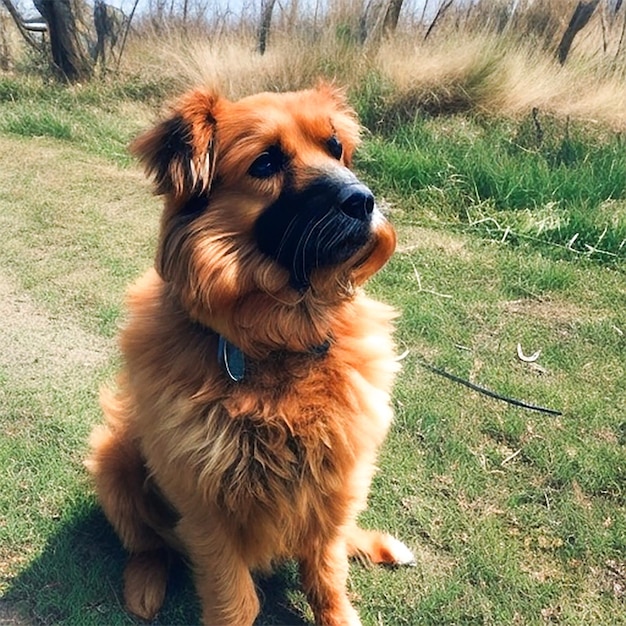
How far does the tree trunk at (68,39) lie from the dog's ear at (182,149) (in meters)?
8.72

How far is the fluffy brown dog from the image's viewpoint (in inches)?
83.9

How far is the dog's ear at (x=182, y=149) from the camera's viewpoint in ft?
6.97

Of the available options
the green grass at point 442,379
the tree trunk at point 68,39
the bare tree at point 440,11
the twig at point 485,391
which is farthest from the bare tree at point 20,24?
the twig at point 485,391

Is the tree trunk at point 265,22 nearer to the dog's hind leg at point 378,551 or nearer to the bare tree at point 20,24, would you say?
the bare tree at point 20,24

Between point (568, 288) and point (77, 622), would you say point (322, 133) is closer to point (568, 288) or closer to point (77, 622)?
point (77, 622)

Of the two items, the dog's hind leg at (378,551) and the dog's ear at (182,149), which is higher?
the dog's ear at (182,149)

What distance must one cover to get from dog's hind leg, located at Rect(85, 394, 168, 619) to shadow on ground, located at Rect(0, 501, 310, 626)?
7 cm

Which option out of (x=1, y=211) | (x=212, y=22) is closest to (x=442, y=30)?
(x=212, y=22)

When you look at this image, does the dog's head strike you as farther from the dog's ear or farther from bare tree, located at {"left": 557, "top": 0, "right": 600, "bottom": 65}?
bare tree, located at {"left": 557, "top": 0, "right": 600, "bottom": 65}

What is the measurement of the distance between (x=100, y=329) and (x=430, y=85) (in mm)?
5089

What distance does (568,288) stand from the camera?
16.4 ft

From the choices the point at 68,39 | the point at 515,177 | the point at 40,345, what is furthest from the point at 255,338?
the point at 68,39

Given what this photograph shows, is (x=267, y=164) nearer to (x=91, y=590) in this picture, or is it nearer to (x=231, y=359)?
(x=231, y=359)

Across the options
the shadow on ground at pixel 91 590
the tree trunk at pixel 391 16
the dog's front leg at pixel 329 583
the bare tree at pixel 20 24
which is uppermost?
the tree trunk at pixel 391 16
